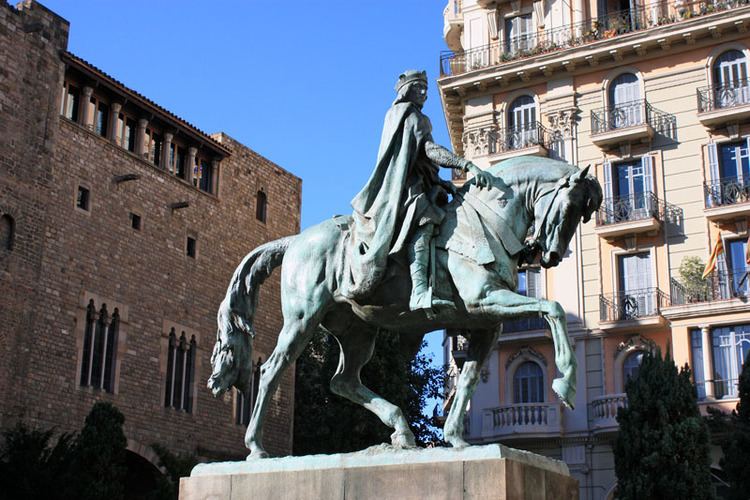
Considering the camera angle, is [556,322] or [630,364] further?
[630,364]

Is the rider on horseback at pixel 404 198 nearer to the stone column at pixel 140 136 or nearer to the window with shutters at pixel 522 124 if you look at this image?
the window with shutters at pixel 522 124

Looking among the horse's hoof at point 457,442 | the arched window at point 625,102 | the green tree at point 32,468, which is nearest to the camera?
the horse's hoof at point 457,442

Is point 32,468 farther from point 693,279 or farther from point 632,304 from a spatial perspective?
point 693,279

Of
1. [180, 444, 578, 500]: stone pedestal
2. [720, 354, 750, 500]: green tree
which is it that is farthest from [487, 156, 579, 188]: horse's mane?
[720, 354, 750, 500]: green tree

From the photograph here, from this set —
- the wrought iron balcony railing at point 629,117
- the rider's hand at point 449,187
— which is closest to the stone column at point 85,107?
the wrought iron balcony railing at point 629,117

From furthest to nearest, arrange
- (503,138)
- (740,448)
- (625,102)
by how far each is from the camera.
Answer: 1. (503,138)
2. (625,102)
3. (740,448)

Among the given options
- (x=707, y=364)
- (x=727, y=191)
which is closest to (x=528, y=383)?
(x=707, y=364)

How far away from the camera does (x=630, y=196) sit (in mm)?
31625

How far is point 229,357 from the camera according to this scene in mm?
9039

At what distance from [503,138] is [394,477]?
27.3 m

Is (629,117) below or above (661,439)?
above

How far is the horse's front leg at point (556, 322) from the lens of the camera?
293 inches

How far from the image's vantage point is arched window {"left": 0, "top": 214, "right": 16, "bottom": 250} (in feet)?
94.9

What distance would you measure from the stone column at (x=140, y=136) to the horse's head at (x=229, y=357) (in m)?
26.5
